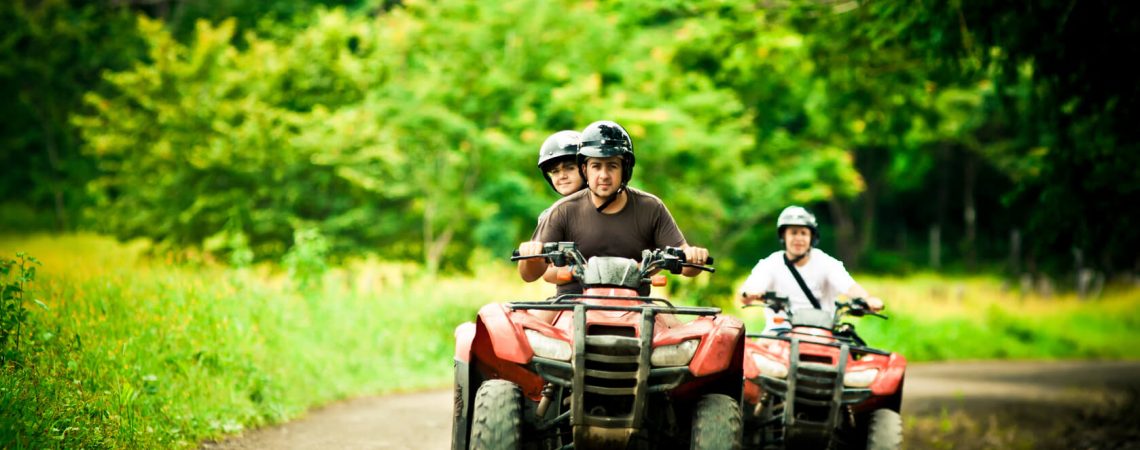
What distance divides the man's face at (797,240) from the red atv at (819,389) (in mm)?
859

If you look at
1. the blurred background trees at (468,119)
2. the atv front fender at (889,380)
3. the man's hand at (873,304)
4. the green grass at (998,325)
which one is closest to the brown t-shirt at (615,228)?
the atv front fender at (889,380)

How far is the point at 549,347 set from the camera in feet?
19.0

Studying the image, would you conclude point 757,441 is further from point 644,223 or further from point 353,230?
point 353,230

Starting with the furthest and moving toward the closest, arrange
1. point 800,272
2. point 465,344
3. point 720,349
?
point 800,272 < point 465,344 < point 720,349

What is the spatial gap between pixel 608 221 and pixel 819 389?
2.27m

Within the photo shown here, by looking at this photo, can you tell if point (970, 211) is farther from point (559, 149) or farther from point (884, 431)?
point (559, 149)

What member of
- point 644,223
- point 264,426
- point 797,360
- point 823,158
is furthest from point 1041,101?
point 823,158

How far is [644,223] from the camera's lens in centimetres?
663

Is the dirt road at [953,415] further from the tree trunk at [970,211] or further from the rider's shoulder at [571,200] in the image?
the tree trunk at [970,211]

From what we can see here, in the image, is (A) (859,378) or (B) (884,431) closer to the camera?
(B) (884,431)

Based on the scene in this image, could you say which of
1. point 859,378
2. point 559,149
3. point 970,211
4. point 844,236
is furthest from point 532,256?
point 970,211

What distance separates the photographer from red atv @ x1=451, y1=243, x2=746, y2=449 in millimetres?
5633

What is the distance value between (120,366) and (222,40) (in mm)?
17927

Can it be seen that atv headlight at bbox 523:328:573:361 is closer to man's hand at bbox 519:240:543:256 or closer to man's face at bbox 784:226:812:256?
man's hand at bbox 519:240:543:256
